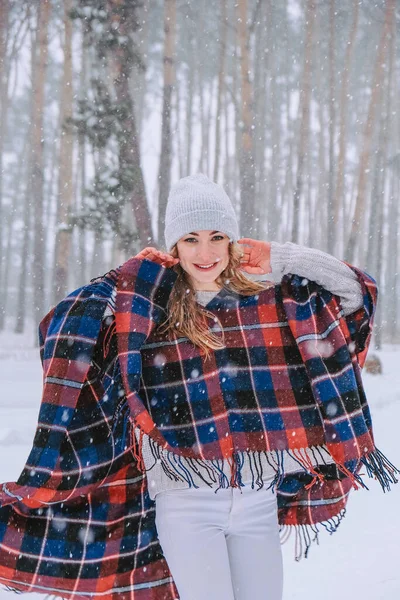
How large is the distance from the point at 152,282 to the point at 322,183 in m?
A: 25.3

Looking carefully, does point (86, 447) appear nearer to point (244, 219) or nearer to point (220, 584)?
point (220, 584)

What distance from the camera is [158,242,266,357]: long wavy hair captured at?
2.43m

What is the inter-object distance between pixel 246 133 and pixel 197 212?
1025 centimetres

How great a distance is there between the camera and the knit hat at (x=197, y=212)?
2.48 metres

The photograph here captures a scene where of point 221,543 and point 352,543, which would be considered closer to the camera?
point 221,543

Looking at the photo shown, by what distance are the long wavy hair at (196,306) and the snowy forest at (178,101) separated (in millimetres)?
7357

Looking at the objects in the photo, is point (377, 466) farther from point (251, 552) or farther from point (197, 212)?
point (197, 212)

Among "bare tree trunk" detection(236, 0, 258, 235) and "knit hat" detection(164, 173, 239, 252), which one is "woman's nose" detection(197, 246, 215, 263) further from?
"bare tree trunk" detection(236, 0, 258, 235)

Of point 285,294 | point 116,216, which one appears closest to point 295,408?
point 285,294

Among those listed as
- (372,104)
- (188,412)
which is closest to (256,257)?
(188,412)

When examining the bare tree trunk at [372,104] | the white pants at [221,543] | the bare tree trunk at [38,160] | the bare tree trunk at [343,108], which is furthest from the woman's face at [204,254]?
the bare tree trunk at [343,108]

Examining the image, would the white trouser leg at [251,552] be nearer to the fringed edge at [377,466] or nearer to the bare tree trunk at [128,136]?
the fringed edge at [377,466]

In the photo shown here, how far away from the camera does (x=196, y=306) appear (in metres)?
2.52

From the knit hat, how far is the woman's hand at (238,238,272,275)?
0.07m
